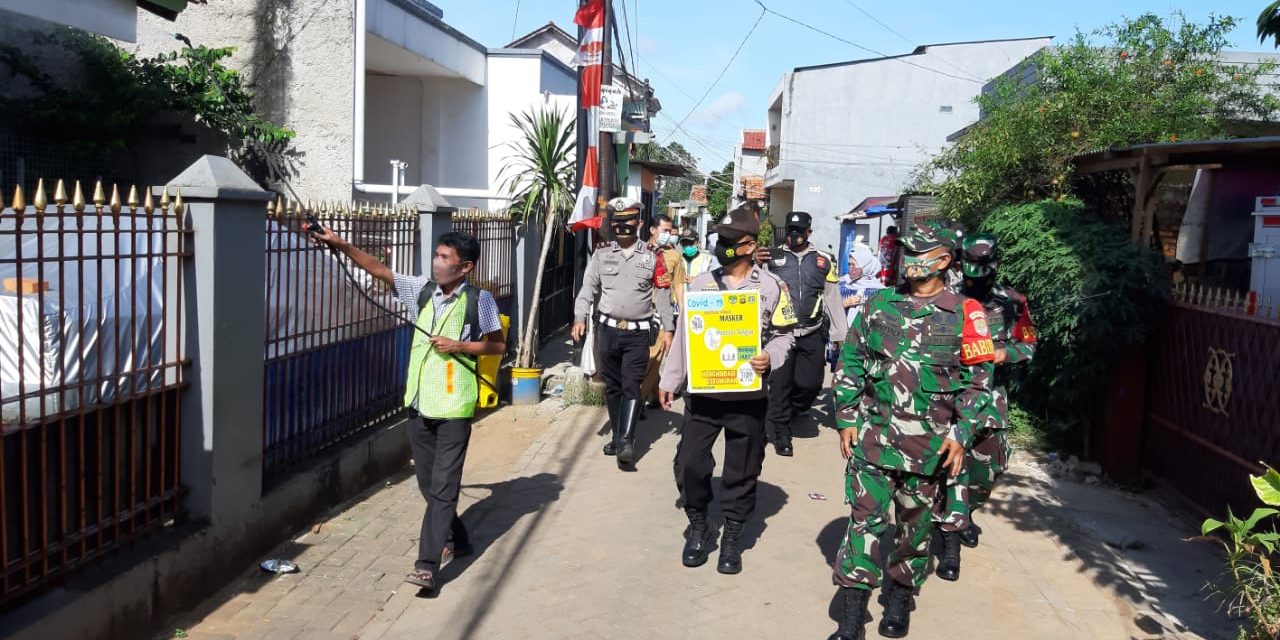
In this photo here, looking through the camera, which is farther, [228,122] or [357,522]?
[228,122]

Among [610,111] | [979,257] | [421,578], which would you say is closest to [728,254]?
[979,257]

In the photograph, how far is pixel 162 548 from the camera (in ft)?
14.3

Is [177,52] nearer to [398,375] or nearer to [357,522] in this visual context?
[398,375]

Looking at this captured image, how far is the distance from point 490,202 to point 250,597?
1119 centimetres

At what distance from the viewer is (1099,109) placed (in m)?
9.12

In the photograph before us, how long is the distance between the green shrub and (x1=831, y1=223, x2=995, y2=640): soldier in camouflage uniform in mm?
2997

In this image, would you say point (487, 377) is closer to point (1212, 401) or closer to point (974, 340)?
point (974, 340)

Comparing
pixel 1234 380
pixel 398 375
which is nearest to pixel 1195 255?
pixel 1234 380

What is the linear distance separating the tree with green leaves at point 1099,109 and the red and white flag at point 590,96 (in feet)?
12.2

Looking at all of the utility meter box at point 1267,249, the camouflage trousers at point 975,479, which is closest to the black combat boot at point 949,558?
the camouflage trousers at point 975,479

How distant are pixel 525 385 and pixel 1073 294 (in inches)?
209

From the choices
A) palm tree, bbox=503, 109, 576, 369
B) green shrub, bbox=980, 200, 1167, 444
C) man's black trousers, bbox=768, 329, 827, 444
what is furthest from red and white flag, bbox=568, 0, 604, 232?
green shrub, bbox=980, 200, 1167, 444

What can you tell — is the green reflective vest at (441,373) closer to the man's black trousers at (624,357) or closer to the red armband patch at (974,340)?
the red armband patch at (974,340)

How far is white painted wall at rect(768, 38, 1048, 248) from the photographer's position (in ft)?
114
